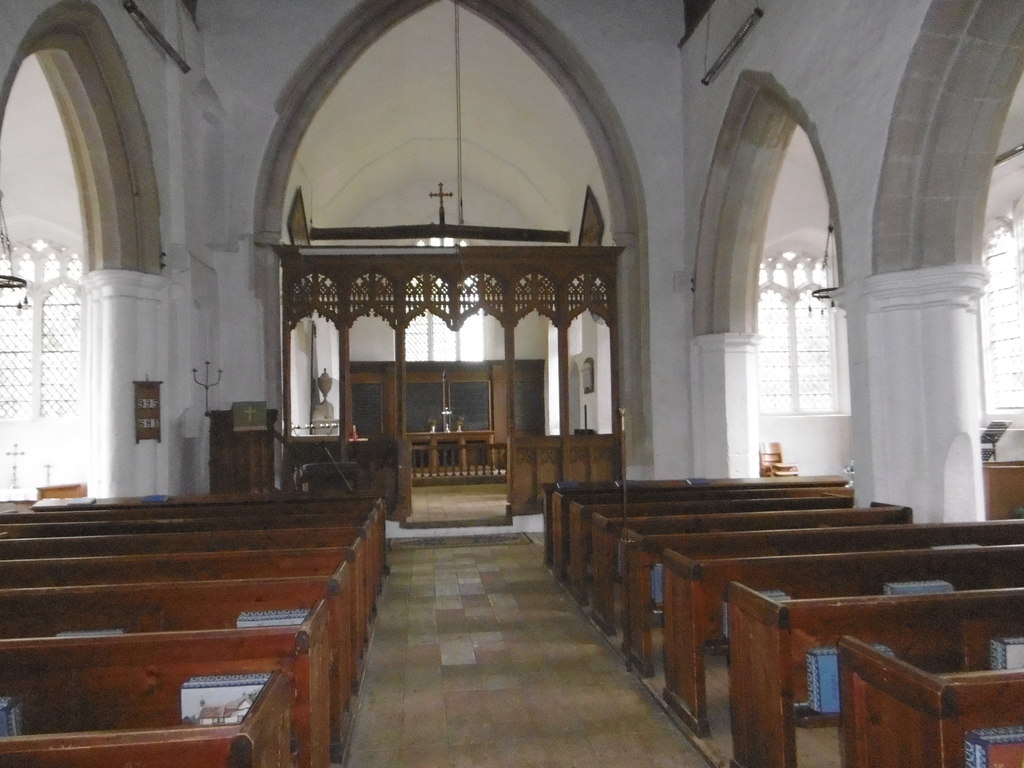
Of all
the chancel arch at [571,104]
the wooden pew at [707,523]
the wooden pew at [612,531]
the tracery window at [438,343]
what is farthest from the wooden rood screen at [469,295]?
the tracery window at [438,343]

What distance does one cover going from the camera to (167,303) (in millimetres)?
6672

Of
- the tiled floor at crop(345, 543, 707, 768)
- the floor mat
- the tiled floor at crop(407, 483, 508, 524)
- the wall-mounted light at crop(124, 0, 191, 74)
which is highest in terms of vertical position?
the wall-mounted light at crop(124, 0, 191, 74)

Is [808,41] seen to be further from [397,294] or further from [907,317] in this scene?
[397,294]

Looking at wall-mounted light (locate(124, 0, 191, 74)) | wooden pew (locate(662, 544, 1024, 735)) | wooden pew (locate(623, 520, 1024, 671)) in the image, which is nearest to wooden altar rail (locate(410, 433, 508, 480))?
wall-mounted light (locate(124, 0, 191, 74))

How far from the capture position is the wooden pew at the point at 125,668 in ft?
6.31

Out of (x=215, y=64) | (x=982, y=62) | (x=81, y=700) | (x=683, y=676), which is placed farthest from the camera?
(x=215, y=64)

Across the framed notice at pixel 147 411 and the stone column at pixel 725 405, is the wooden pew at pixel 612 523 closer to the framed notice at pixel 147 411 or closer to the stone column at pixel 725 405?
the stone column at pixel 725 405

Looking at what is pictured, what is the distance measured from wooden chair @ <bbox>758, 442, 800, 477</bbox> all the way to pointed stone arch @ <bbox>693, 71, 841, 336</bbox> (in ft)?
13.4

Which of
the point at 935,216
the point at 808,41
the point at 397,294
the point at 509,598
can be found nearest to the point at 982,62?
the point at 935,216

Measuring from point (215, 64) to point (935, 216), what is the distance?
23.3 ft

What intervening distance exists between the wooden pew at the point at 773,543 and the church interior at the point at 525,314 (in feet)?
0.09

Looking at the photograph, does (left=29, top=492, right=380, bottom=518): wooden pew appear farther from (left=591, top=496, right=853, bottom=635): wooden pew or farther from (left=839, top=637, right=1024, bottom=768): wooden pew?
(left=839, top=637, right=1024, bottom=768): wooden pew

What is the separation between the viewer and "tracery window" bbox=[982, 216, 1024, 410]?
9648 mm

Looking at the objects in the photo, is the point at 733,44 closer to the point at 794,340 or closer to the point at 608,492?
the point at 608,492
